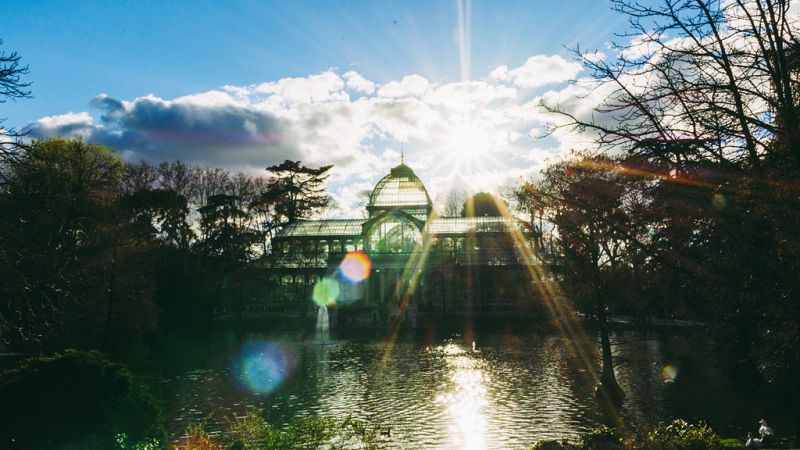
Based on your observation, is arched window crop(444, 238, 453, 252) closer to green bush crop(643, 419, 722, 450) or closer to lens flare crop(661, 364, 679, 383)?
lens flare crop(661, 364, 679, 383)

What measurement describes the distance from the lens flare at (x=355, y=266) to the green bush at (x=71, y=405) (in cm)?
4708

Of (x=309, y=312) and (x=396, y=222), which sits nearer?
(x=309, y=312)

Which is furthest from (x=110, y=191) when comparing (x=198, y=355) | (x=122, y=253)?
(x=198, y=355)

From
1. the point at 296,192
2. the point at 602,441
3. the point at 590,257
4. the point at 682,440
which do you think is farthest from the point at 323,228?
the point at 682,440

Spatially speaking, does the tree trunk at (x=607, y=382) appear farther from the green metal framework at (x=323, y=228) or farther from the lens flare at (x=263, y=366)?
the green metal framework at (x=323, y=228)

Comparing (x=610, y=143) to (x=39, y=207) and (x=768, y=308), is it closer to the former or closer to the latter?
(x=768, y=308)

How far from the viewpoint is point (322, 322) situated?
155 ft

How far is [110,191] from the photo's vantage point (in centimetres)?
3381

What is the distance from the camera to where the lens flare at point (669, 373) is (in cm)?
2188

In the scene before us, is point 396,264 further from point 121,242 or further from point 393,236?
point 121,242

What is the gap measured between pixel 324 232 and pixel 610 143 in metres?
56.2

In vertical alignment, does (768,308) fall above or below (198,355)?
above

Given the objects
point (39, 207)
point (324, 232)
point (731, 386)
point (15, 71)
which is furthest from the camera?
point (324, 232)

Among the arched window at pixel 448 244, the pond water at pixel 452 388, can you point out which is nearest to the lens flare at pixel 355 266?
the arched window at pixel 448 244
